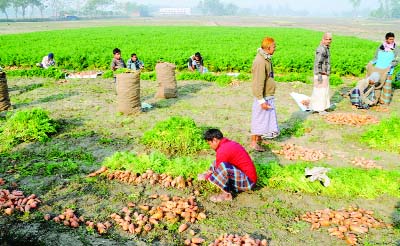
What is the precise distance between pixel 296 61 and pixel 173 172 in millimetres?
11841

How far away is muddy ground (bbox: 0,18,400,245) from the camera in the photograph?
4273 millimetres

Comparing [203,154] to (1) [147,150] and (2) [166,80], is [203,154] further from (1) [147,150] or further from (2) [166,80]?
(2) [166,80]

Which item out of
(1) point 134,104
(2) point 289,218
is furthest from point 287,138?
(1) point 134,104

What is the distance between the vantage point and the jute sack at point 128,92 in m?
9.04

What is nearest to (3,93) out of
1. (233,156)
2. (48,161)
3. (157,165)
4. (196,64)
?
(48,161)

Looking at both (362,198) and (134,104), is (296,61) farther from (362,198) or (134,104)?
(362,198)

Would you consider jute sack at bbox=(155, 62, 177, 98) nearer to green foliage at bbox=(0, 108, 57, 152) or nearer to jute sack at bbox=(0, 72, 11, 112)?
green foliage at bbox=(0, 108, 57, 152)

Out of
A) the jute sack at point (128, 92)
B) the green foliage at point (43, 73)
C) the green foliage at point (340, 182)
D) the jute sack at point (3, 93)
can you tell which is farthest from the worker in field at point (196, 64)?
the green foliage at point (340, 182)

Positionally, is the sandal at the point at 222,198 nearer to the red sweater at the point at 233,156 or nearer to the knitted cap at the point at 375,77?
the red sweater at the point at 233,156

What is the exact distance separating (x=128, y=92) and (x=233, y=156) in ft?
16.5

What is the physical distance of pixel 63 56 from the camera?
Result: 18094 millimetres

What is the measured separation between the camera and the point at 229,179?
495 centimetres

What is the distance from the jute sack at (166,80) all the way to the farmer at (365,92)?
5.22m

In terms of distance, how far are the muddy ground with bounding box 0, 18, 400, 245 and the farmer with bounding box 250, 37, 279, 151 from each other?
1.70 feet
